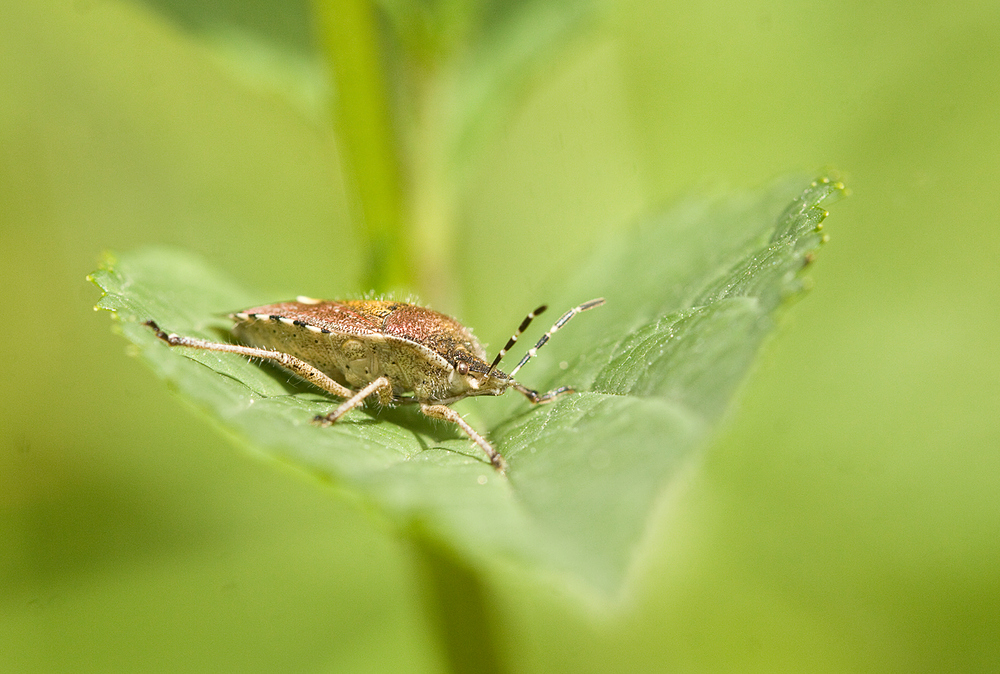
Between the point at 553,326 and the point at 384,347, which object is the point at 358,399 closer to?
the point at 384,347

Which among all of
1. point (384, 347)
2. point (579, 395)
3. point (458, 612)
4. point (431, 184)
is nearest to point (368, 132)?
point (431, 184)

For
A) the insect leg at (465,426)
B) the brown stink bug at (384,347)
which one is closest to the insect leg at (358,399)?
the brown stink bug at (384,347)

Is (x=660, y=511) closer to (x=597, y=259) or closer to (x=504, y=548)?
(x=504, y=548)

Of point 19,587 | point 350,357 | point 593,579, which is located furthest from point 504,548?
point 19,587

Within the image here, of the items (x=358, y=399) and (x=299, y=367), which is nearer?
(x=358, y=399)

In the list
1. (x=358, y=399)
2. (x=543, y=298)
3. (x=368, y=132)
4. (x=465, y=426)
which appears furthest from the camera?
(x=543, y=298)
